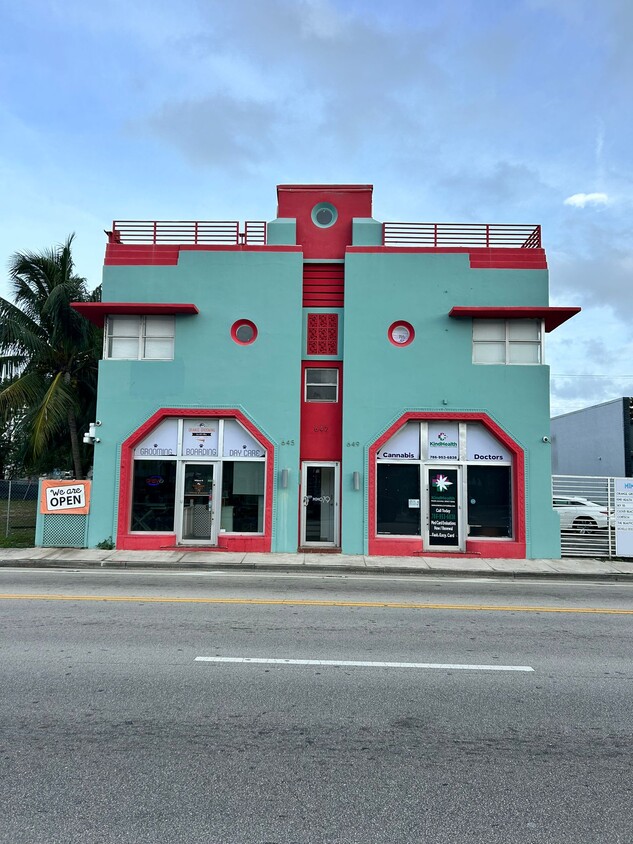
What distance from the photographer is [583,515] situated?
16594 mm

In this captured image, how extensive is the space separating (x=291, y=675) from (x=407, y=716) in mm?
1360

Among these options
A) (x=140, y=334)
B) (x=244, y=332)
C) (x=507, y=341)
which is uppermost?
(x=244, y=332)

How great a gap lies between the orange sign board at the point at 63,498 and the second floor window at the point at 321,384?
6.32 metres

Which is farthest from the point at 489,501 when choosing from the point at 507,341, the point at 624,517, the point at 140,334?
the point at 140,334

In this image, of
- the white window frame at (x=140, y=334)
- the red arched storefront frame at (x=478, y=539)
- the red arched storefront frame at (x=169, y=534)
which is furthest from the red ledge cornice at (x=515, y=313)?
the white window frame at (x=140, y=334)

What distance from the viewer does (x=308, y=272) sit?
52.3 feet

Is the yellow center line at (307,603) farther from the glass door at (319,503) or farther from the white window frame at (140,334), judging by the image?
the white window frame at (140,334)

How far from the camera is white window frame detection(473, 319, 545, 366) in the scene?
15.2m

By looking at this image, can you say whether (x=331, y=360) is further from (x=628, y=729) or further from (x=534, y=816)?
(x=534, y=816)

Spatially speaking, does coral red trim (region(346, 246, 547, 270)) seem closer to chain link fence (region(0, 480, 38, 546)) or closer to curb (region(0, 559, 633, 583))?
curb (region(0, 559, 633, 583))

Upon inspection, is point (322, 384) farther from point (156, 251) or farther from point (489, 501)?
point (156, 251)

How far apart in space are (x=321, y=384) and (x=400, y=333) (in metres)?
2.49

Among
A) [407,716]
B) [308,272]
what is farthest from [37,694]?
[308,272]

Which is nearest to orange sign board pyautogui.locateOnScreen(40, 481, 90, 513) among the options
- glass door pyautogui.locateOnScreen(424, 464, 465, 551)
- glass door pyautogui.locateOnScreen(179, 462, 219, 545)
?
glass door pyautogui.locateOnScreen(179, 462, 219, 545)
